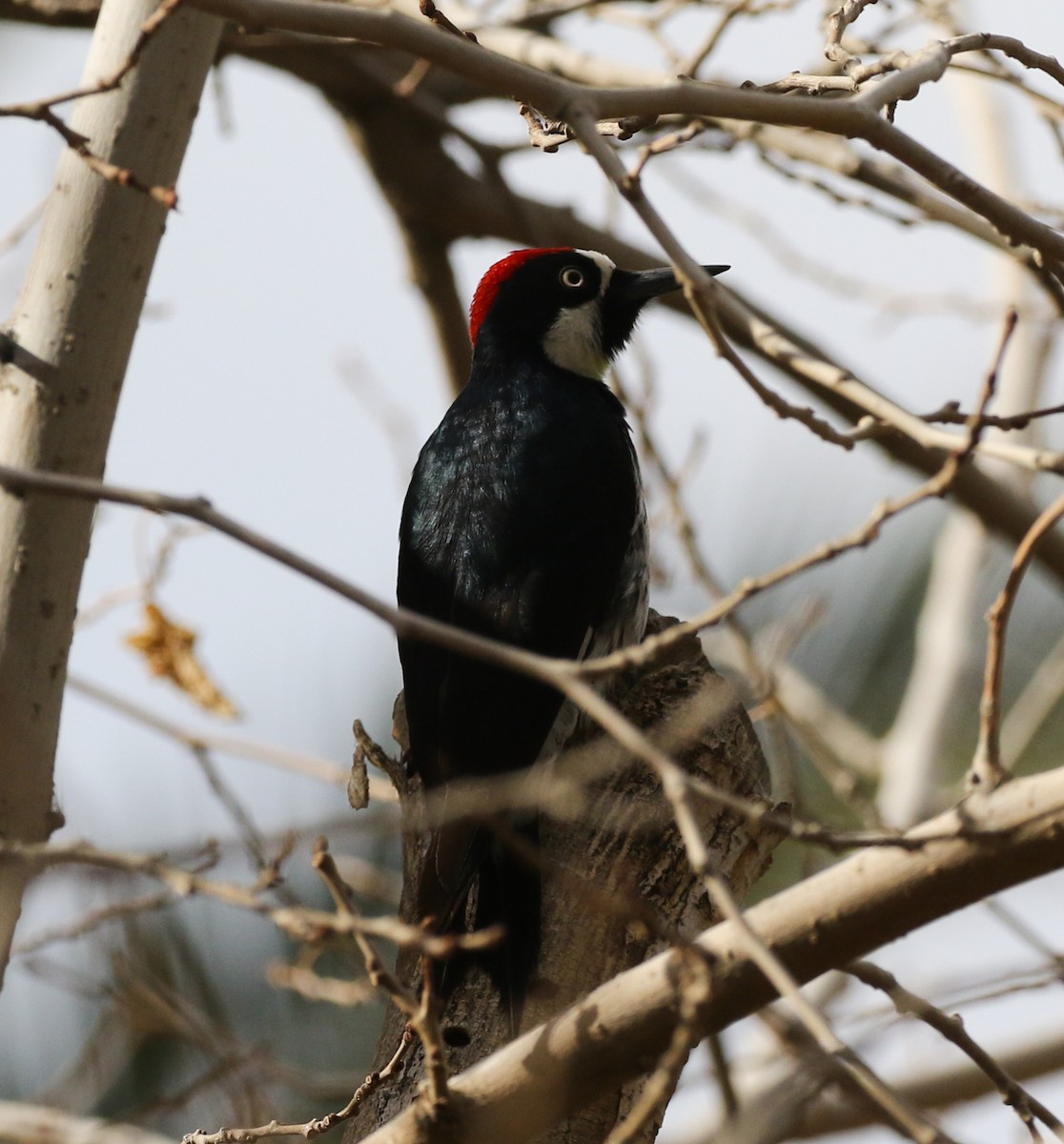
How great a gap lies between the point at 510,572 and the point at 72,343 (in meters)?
1.20

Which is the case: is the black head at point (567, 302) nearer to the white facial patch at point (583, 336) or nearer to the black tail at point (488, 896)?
the white facial patch at point (583, 336)

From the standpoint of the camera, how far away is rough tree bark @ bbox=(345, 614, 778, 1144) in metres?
2.75

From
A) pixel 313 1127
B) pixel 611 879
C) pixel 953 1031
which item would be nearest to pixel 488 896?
pixel 611 879

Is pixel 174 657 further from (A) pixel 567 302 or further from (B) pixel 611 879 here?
(B) pixel 611 879

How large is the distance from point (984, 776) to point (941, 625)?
4.09m

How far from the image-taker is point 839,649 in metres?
7.21

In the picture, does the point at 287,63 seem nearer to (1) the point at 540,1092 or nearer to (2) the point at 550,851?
(2) the point at 550,851

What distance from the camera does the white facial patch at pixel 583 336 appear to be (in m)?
4.75

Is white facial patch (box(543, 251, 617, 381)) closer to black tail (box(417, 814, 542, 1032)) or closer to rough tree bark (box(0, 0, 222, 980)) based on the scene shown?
rough tree bark (box(0, 0, 222, 980))

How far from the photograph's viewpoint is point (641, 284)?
15.6 ft

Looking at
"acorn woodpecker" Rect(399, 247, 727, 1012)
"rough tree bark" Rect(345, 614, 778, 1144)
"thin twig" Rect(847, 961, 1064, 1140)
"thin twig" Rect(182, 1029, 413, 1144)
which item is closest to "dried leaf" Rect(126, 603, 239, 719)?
"acorn woodpecker" Rect(399, 247, 727, 1012)

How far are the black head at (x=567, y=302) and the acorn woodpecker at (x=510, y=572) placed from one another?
18 millimetres

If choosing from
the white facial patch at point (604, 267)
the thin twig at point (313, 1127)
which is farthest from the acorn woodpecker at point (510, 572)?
the thin twig at point (313, 1127)

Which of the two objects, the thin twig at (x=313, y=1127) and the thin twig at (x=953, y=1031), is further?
the thin twig at (x=313, y=1127)
